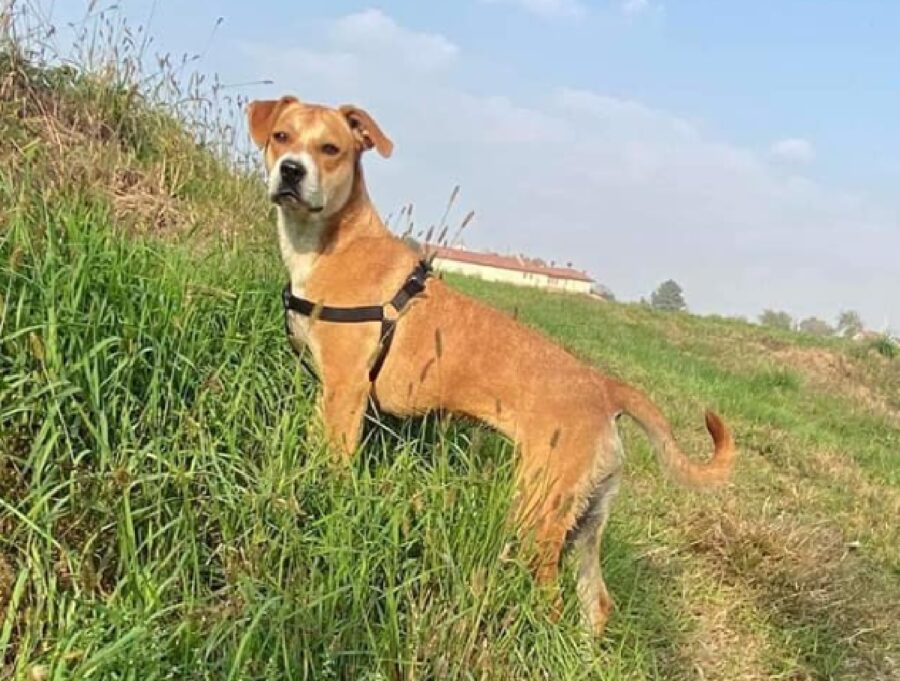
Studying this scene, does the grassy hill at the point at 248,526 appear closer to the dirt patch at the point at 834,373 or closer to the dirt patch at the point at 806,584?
the dirt patch at the point at 806,584

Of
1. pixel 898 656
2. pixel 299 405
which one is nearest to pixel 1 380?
pixel 299 405

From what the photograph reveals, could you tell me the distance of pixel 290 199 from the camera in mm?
3836

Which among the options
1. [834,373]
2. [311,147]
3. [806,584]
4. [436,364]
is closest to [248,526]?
[436,364]

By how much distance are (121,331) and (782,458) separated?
6.03 metres

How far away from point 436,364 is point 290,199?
0.97 meters

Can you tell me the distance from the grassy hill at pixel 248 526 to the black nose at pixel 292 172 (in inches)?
21.6

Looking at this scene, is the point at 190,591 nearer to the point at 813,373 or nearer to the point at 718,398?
the point at 718,398

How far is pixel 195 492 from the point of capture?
9.34ft

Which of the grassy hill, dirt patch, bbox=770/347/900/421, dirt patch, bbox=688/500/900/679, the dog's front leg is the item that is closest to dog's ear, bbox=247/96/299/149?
the grassy hill

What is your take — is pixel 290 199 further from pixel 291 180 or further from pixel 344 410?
pixel 344 410

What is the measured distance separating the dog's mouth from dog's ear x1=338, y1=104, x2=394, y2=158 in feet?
1.60

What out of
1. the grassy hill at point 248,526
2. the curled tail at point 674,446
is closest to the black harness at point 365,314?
the grassy hill at point 248,526

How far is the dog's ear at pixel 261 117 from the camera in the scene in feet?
13.4

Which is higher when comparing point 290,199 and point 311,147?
point 311,147
